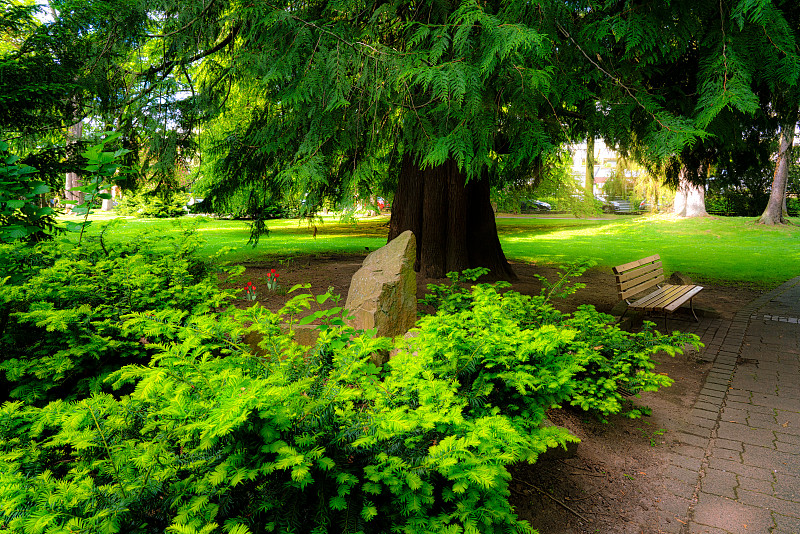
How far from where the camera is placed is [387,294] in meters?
5.04

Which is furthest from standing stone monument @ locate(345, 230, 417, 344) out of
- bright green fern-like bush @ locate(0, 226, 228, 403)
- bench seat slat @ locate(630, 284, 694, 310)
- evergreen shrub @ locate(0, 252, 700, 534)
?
bench seat slat @ locate(630, 284, 694, 310)

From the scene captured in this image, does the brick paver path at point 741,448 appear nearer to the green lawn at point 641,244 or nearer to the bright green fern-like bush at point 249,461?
the bright green fern-like bush at point 249,461

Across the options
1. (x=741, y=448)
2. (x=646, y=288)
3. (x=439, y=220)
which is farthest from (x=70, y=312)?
(x=646, y=288)

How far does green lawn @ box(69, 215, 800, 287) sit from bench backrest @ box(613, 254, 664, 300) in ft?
11.8

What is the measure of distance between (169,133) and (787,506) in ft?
22.9

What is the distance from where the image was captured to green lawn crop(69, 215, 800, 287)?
13367 mm

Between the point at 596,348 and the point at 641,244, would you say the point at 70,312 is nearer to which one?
the point at 596,348

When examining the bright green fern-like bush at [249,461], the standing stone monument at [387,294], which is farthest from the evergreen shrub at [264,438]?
the standing stone monument at [387,294]

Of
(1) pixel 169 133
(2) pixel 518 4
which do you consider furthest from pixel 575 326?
(1) pixel 169 133

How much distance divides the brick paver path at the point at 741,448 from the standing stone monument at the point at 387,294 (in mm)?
2828

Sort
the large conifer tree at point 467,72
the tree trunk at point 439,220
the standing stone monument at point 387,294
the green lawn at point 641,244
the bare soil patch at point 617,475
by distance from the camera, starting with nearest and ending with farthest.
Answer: the bare soil patch at point 617,475 → the large conifer tree at point 467,72 → the standing stone monument at point 387,294 → the tree trunk at point 439,220 → the green lawn at point 641,244

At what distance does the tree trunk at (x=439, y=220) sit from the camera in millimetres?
9094

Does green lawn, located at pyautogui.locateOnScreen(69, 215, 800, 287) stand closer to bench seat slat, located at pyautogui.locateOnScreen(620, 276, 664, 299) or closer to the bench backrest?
the bench backrest

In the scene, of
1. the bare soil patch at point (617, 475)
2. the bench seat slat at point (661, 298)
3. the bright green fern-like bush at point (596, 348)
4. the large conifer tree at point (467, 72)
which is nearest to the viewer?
the bare soil patch at point (617, 475)
